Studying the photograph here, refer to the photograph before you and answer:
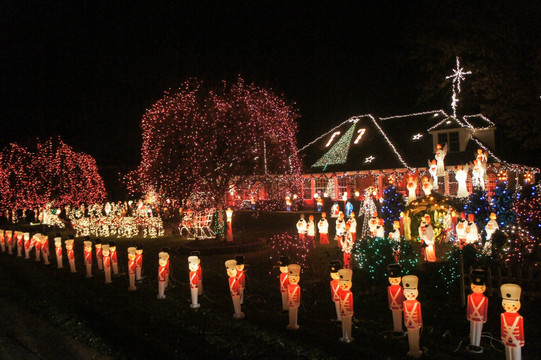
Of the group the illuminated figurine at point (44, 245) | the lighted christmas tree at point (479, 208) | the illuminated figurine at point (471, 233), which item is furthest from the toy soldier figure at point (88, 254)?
the lighted christmas tree at point (479, 208)

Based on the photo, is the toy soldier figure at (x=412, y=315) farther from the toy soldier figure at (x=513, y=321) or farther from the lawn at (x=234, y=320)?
the toy soldier figure at (x=513, y=321)

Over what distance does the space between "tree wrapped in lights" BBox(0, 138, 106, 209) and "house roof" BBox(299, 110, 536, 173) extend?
16.0 m

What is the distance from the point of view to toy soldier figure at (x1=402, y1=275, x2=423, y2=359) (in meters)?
6.13

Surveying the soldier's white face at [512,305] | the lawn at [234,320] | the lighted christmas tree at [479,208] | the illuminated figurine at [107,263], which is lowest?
the lawn at [234,320]

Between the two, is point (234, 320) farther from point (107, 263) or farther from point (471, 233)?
point (471, 233)

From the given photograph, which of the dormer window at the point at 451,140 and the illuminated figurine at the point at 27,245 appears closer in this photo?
the illuminated figurine at the point at 27,245

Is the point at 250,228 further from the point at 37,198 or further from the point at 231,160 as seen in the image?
the point at 37,198

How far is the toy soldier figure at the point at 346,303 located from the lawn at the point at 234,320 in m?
0.17

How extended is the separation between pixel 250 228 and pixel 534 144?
15233 mm

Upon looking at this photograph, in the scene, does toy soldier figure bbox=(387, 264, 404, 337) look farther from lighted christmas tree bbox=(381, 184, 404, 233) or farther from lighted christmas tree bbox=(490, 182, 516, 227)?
lighted christmas tree bbox=(381, 184, 404, 233)

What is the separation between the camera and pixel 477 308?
6.20 m

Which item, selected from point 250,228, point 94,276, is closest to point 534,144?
point 94,276

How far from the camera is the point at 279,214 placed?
25.8 meters

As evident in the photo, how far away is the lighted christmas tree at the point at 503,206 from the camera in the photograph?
13.1 metres
